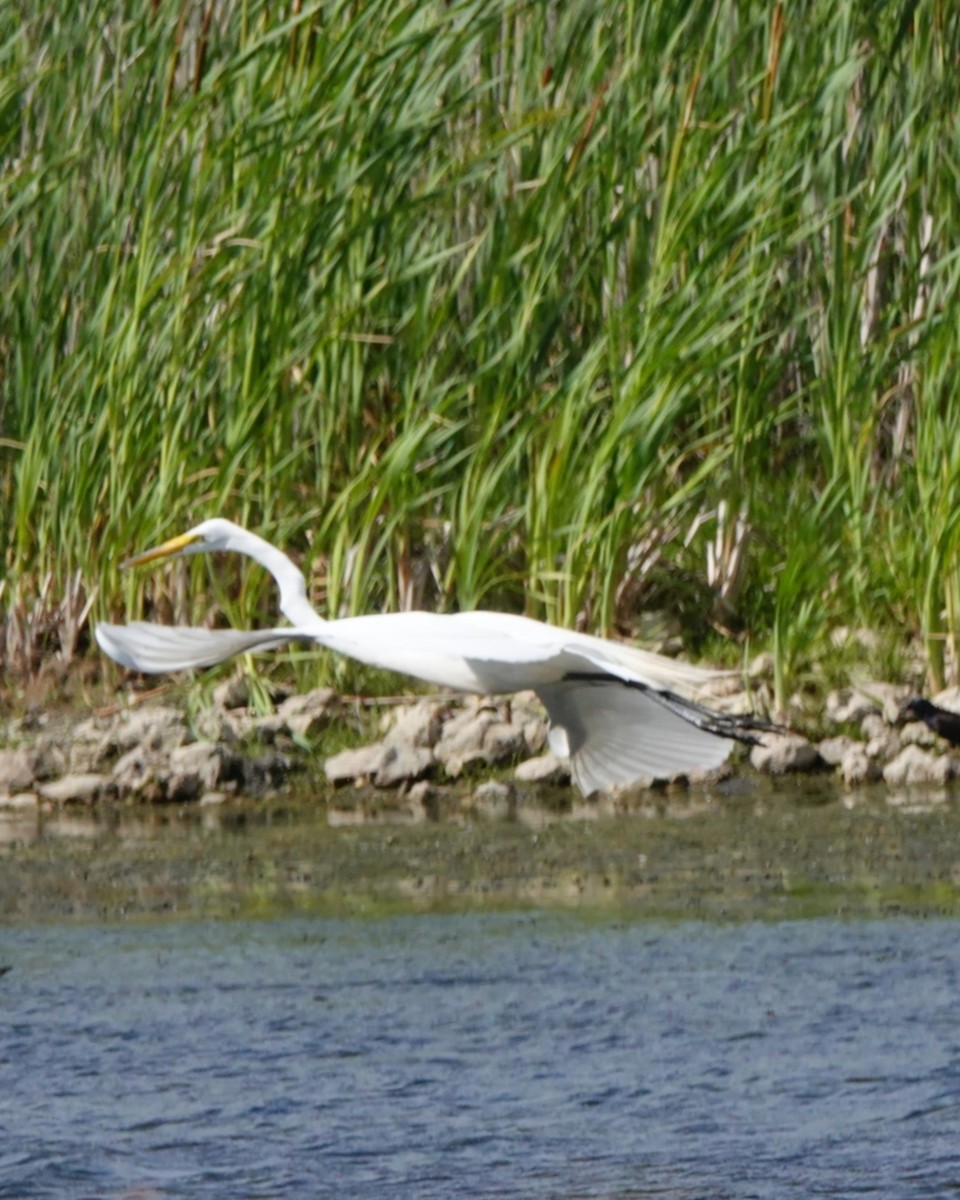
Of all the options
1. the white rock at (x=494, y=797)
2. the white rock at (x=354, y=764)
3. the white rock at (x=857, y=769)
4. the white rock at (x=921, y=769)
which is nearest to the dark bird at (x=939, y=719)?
the white rock at (x=921, y=769)

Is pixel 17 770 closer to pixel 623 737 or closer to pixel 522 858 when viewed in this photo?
pixel 522 858

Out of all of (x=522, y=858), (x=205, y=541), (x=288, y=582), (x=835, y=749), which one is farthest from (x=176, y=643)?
(x=835, y=749)

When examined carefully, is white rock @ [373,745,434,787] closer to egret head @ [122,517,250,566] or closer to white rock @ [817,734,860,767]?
white rock @ [817,734,860,767]

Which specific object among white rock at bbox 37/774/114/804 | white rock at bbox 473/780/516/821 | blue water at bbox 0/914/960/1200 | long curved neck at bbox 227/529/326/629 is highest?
long curved neck at bbox 227/529/326/629

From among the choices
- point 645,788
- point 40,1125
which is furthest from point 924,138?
point 40,1125

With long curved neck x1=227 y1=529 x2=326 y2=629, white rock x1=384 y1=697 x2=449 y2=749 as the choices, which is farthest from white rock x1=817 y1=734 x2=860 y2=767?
long curved neck x1=227 y1=529 x2=326 y2=629

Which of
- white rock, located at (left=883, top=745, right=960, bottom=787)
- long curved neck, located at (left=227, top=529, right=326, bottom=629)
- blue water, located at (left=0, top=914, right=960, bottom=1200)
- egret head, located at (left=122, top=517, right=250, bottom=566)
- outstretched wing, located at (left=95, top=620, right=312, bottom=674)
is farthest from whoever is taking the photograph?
white rock, located at (left=883, top=745, right=960, bottom=787)

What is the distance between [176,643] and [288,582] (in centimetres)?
75

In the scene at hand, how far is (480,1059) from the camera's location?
4746 millimetres

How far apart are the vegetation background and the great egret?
1.76 metres

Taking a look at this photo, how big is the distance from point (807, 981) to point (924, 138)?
3.48 metres

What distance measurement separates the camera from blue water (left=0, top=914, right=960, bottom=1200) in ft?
13.5

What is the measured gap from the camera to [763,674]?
768 centimetres

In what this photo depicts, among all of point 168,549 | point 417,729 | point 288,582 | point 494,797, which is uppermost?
point 168,549
